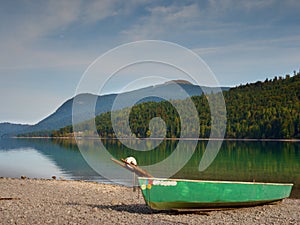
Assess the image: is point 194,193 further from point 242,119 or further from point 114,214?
point 242,119

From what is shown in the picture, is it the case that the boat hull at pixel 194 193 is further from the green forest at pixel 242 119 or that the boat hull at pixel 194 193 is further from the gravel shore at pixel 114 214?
the green forest at pixel 242 119

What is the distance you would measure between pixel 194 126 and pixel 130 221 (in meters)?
174

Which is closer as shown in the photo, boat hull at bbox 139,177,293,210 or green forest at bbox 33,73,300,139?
boat hull at bbox 139,177,293,210

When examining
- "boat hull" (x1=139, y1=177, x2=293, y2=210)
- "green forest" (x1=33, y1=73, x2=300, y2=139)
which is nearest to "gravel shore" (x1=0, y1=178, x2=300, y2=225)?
"boat hull" (x1=139, y1=177, x2=293, y2=210)

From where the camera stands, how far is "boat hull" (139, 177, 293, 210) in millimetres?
16125

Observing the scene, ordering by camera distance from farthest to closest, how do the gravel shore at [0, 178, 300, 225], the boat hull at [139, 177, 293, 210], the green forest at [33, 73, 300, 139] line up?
the green forest at [33, 73, 300, 139], the boat hull at [139, 177, 293, 210], the gravel shore at [0, 178, 300, 225]

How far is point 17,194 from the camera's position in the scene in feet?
77.6

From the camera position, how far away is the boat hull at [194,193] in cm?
1612

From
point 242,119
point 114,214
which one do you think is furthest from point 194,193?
point 242,119

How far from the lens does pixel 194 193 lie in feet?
53.7

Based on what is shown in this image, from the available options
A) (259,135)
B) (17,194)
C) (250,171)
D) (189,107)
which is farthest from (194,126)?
(17,194)

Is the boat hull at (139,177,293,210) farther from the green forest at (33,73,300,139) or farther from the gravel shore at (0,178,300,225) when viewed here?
the green forest at (33,73,300,139)

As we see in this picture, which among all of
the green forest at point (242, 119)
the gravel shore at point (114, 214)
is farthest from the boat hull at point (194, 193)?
the green forest at point (242, 119)

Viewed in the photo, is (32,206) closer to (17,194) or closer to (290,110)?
(17,194)
